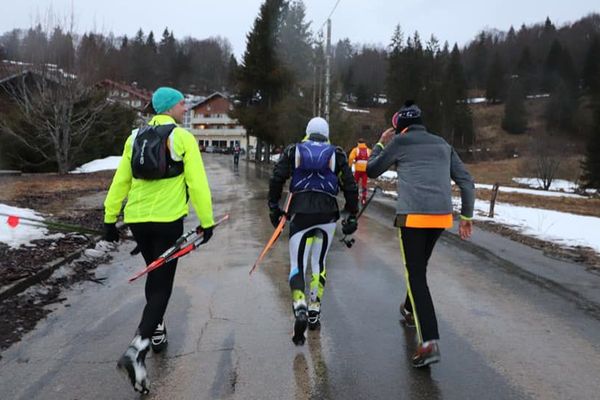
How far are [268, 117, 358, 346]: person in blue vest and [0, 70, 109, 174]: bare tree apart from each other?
21405mm

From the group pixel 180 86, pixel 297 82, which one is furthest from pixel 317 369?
pixel 180 86

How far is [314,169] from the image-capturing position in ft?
14.9

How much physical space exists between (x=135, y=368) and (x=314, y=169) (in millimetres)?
2155

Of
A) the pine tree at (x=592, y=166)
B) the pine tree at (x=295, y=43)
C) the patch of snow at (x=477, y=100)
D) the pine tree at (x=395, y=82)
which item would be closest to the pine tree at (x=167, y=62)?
the pine tree at (x=395, y=82)

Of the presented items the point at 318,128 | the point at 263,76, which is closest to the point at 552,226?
the point at 318,128

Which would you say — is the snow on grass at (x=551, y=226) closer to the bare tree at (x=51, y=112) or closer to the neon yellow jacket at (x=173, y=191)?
the neon yellow jacket at (x=173, y=191)

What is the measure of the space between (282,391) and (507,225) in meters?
10.8

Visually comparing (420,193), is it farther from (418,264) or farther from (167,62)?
(167,62)

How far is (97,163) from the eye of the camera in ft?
103

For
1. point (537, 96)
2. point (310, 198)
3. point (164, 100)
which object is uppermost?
point (537, 96)

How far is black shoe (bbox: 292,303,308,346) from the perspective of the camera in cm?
438

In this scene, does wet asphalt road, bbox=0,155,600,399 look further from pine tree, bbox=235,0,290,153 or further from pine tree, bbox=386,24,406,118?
pine tree, bbox=386,24,406,118

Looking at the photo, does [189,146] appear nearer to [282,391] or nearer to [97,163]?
[282,391]

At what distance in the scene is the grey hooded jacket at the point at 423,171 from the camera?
4176mm
